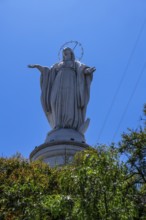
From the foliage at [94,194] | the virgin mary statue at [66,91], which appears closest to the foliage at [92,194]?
the foliage at [94,194]

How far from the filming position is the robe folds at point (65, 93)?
1978 centimetres

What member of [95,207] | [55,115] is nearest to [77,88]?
[55,115]

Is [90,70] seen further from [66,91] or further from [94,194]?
[94,194]

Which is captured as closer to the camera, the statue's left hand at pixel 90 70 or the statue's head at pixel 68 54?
the statue's left hand at pixel 90 70

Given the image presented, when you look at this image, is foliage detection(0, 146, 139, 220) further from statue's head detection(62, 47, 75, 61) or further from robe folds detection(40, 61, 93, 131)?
statue's head detection(62, 47, 75, 61)

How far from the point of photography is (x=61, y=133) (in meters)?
18.5

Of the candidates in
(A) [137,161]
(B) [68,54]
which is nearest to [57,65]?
(B) [68,54]

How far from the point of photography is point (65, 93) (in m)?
20.4

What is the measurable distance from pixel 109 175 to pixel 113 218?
702 millimetres

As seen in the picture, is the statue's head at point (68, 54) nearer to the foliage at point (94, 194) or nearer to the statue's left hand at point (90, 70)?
the statue's left hand at point (90, 70)

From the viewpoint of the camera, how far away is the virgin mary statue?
778 inches

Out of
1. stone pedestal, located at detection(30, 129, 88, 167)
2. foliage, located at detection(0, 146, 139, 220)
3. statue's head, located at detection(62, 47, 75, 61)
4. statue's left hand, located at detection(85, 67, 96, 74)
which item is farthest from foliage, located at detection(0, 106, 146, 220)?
statue's head, located at detection(62, 47, 75, 61)

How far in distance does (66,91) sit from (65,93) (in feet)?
0.32

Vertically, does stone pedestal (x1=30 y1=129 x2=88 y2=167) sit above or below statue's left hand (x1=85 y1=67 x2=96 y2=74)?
below
